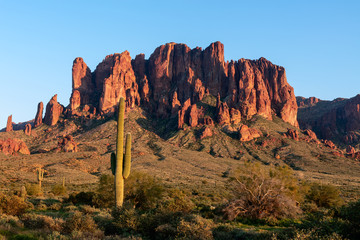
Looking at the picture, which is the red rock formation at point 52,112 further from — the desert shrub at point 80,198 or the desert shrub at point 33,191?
the desert shrub at point 80,198

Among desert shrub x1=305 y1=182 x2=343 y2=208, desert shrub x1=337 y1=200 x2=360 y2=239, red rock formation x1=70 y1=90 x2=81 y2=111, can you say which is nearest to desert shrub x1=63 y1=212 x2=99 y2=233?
desert shrub x1=337 y1=200 x2=360 y2=239

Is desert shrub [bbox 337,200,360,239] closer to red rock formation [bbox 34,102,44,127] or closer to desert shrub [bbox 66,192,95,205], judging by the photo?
desert shrub [bbox 66,192,95,205]

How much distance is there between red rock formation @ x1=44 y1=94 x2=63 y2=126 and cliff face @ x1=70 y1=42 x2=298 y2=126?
288 inches

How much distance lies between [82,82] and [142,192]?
5966 inches

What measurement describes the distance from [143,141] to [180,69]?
69311 mm

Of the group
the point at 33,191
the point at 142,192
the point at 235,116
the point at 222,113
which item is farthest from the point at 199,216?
the point at 235,116

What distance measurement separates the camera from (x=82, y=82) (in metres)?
163

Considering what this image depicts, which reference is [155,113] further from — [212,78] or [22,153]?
[22,153]

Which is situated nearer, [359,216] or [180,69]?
[359,216]

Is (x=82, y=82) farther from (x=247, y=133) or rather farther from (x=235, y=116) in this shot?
(x=247, y=133)

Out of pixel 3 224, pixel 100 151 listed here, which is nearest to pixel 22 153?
pixel 100 151

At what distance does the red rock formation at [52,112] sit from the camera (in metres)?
140

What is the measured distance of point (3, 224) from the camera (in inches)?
511

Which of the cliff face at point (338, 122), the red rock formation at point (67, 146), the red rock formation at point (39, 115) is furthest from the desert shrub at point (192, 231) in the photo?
the cliff face at point (338, 122)
